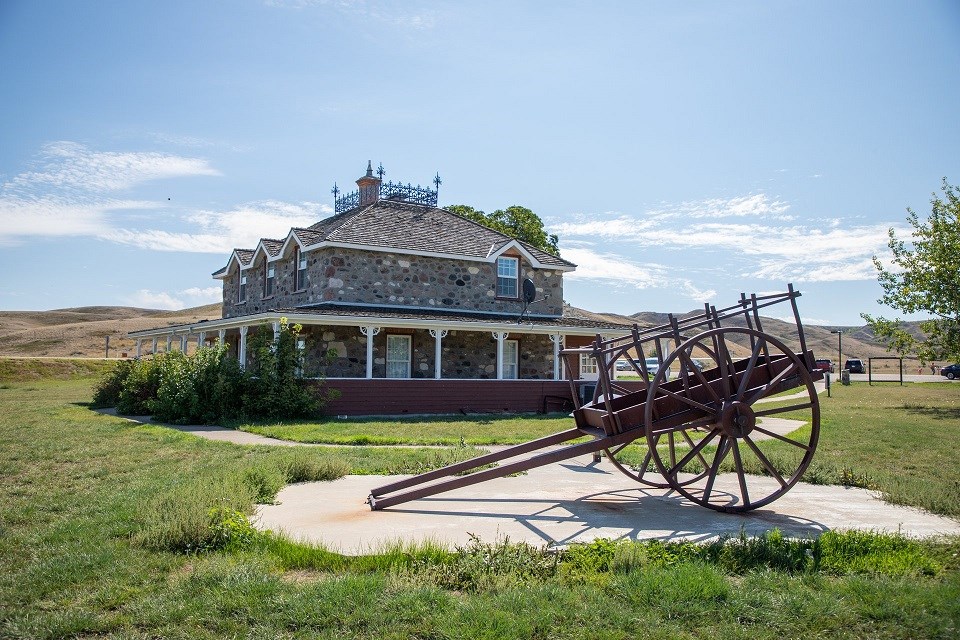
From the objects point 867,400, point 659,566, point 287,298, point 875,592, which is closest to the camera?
point 875,592

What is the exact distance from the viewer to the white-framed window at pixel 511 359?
88.4 ft

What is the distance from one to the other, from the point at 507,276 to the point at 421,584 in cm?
2334

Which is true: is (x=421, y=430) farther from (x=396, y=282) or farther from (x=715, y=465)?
(x=715, y=465)

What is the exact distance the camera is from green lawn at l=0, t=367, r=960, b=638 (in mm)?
4516

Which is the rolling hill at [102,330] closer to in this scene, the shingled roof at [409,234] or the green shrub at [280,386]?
the shingled roof at [409,234]

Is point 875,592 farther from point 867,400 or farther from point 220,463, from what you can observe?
point 867,400

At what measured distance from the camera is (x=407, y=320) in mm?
22312

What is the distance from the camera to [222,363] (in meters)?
20.1

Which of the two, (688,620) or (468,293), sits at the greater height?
(468,293)

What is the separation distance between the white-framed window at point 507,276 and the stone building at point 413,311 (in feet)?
0.14

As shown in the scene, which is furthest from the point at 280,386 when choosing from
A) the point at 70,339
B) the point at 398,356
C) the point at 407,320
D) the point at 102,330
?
the point at 102,330

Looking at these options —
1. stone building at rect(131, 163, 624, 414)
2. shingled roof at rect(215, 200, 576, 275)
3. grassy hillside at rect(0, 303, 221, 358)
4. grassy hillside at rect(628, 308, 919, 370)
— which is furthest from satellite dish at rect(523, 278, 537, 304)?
grassy hillside at rect(628, 308, 919, 370)

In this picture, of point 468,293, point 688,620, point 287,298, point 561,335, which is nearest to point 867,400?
point 561,335

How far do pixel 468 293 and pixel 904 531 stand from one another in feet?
68.8
